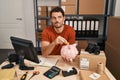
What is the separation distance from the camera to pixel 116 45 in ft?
6.92

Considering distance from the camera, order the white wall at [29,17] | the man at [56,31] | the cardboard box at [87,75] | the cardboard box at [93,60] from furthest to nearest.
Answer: the white wall at [29,17] < the man at [56,31] < the cardboard box at [93,60] < the cardboard box at [87,75]

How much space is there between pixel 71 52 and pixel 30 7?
8.03 ft

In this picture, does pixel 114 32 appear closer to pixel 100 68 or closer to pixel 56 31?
pixel 56 31

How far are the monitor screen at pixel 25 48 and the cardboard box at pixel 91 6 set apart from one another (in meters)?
1.82

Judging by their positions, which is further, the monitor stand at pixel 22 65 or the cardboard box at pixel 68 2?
the cardboard box at pixel 68 2

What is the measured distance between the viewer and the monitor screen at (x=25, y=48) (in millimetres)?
1370

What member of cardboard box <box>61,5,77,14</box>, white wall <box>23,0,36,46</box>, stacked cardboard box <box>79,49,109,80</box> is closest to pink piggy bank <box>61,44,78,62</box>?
stacked cardboard box <box>79,49,109,80</box>

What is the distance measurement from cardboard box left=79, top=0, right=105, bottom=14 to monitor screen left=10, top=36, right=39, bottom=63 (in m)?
1.82

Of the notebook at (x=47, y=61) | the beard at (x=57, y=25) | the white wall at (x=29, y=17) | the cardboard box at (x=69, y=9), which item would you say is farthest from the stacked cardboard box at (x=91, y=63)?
the white wall at (x=29, y=17)

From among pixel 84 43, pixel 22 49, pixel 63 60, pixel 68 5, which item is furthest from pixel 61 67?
pixel 68 5

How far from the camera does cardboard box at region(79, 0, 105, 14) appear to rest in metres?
2.94

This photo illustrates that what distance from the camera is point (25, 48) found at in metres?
1.41

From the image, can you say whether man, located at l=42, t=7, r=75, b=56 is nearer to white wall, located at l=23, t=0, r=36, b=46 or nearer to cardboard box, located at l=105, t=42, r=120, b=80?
cardboard box, located at l=105, t=42, r=120, b=80

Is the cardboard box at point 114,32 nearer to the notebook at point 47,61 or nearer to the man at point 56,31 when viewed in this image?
the man at point 56,31
